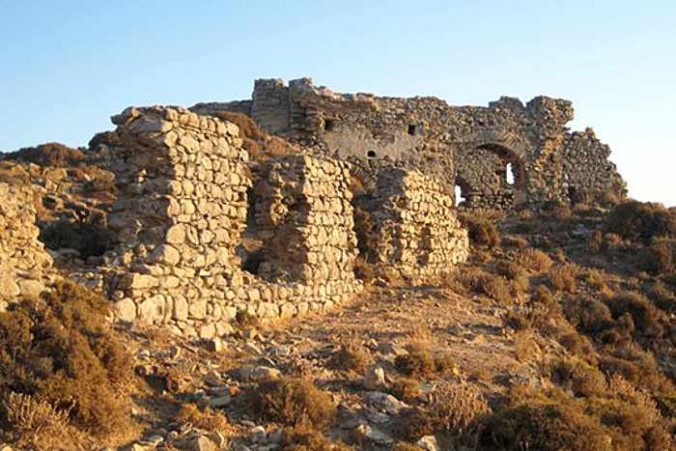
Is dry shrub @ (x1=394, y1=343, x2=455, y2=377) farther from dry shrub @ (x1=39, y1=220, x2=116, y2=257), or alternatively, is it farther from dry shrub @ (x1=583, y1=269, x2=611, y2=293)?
dry shrub @ (x1=583, y1=269, x2=611, y2=293)

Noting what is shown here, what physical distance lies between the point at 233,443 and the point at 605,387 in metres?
6.19

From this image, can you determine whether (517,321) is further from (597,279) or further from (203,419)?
(203,419)

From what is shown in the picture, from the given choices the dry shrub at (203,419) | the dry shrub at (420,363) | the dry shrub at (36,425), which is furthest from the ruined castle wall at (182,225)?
the dry shrub at (36,425)

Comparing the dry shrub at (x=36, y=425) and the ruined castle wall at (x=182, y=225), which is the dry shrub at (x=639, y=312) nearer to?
the ruined castle wall at (x=182, y=225)

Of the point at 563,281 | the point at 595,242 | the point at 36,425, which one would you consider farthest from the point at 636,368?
the point at 36,425

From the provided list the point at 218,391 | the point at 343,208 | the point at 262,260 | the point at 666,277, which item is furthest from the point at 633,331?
the point at 218,391

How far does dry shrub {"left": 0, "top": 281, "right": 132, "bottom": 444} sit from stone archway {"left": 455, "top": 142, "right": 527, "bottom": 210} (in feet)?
68.0

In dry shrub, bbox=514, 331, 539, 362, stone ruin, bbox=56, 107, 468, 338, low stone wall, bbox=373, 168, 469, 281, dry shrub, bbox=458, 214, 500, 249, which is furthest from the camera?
dry shrub, bbox=458, 214, 500, 249

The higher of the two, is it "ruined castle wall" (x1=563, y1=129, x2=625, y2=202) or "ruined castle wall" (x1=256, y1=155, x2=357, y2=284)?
"ruined castle wall" (x1=563, y1=129, x2=625, y2=202)

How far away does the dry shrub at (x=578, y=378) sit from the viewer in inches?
412

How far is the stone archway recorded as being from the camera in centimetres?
2731

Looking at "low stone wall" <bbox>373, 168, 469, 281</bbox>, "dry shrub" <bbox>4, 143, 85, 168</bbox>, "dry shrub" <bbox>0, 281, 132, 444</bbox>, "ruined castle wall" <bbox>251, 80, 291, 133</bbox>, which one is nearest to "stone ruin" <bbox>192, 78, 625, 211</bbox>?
"ruined castle wall" <bbox>251, 80, 291, 133</bbox>

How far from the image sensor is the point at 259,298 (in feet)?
37.3

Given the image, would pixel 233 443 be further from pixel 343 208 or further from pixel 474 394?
pixel 343 208
